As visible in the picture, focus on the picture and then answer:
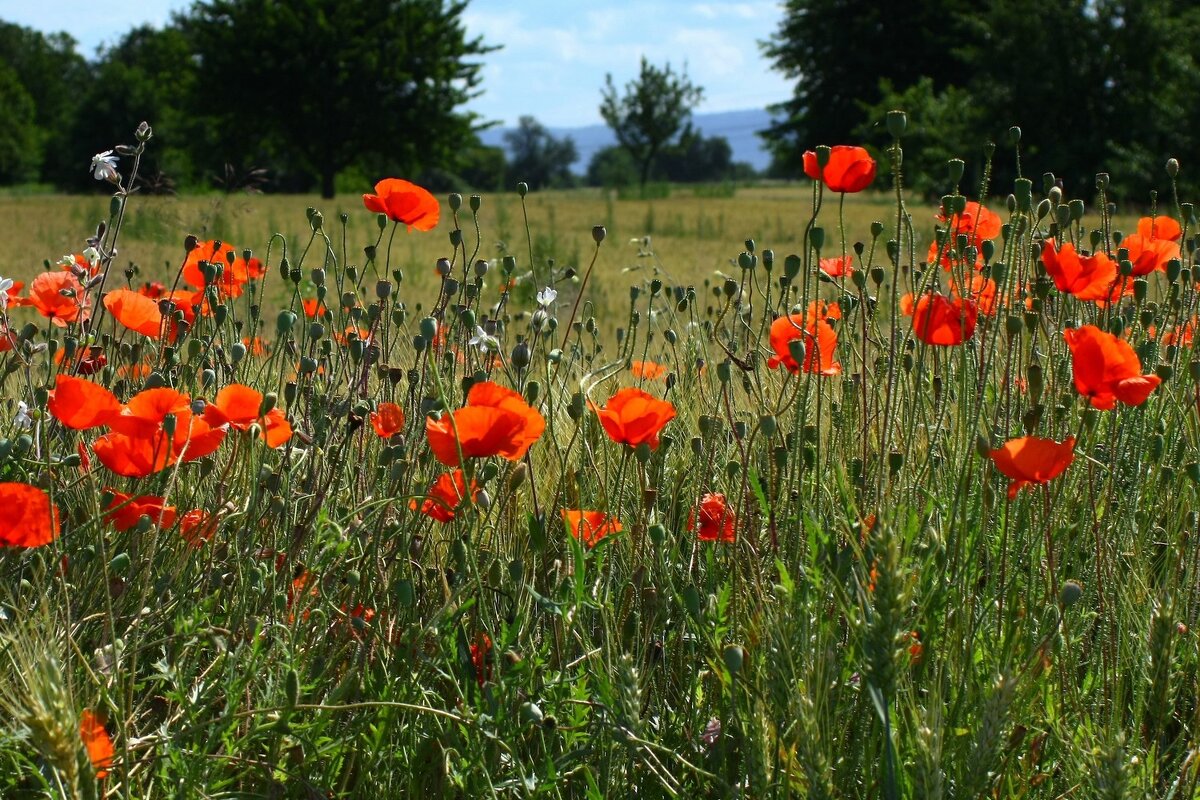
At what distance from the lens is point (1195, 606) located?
1659mm

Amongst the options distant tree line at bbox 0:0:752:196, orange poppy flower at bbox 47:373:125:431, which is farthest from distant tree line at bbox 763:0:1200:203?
orange poppy flower at bbox 47:373:125:431

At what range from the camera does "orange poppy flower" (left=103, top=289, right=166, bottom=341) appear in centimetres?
211

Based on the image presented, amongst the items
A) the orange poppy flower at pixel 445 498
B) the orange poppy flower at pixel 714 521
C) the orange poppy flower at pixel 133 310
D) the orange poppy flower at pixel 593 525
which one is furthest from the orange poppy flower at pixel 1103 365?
the orange poppy flower at pixel 133 310

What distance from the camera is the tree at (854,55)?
1390 inches

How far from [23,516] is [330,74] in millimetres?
33718

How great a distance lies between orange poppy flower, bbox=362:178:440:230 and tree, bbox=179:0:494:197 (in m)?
31.4

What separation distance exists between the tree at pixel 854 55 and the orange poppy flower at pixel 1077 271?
113ft

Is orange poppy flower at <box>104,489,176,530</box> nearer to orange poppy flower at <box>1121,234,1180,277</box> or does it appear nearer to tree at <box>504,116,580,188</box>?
orange poppy flower at <box>1121,234,1180,277</box>

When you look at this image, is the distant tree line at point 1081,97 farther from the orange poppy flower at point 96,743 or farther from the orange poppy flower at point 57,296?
the orange poppy flower at point 96,743

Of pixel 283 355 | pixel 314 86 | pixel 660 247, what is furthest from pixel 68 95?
pixel 283 355

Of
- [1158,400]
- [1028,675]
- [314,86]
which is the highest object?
[314,86]

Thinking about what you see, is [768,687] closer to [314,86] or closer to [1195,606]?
[1195,606]

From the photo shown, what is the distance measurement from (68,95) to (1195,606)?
231ft

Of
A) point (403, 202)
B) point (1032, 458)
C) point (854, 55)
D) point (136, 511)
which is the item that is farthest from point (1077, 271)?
point (854, 55)
